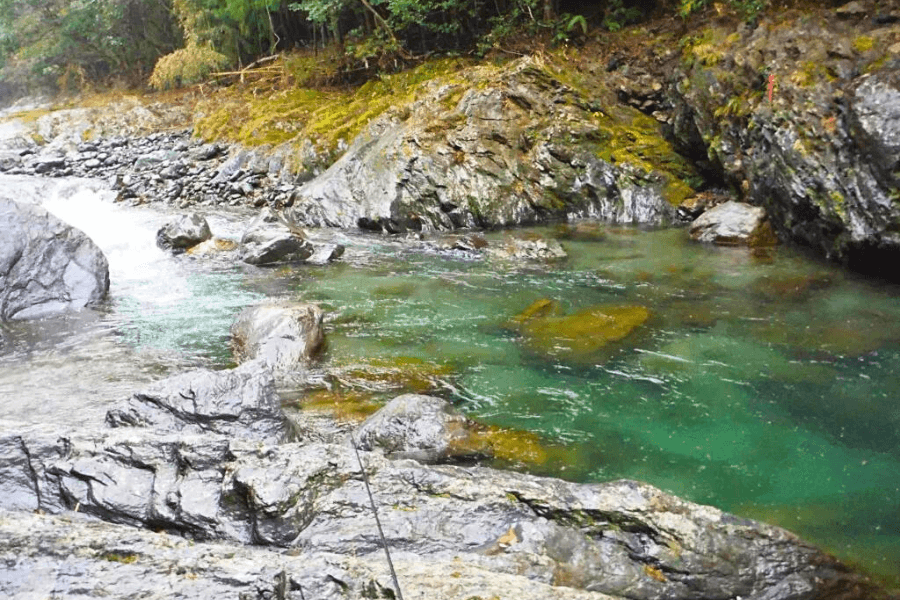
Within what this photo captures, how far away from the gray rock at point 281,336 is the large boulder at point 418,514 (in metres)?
2.57

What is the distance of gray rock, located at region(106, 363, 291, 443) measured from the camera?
4.40 m

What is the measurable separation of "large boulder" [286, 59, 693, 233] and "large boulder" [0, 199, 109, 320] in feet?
16.5

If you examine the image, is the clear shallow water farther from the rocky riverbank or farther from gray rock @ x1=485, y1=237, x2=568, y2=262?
the rocky riverbank

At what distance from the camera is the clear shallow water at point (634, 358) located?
4223 millimetres

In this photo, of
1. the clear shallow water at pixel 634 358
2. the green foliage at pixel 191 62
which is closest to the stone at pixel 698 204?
the clear shallow water at pixel 634 358

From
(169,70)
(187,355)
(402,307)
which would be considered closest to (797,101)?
(402,307)

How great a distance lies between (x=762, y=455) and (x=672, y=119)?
10.1 meters

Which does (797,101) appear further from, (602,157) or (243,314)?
(243,314)

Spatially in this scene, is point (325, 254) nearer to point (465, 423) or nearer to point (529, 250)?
point (529, 250)

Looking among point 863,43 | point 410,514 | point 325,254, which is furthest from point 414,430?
point 863,43

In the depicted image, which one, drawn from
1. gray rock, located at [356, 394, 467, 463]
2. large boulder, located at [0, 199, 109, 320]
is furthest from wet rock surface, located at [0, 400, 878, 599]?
large boulder, located at [0, 199, 109, 320]

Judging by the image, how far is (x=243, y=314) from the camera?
7.23m

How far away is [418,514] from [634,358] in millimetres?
3413

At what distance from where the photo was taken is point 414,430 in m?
4.62
